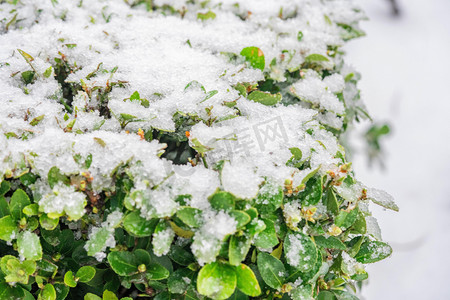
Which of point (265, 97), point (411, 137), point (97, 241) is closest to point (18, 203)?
point (97, 241)

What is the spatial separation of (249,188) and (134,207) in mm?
302

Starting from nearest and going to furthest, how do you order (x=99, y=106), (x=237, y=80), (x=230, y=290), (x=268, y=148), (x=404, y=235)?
1. (x=230, y=290)
2. (x=268, y=148)
3. (x=99, y=106)
4. (x=237, y=80)
5. (x=404, y=235)

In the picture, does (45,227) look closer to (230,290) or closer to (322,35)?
(230,290)

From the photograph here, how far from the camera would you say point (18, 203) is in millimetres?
1089

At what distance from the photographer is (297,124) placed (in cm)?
141

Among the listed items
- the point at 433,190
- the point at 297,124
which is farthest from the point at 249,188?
the point at 433,190

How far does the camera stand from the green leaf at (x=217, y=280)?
996 millimetres

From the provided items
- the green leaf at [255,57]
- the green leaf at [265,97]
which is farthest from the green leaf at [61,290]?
the green leaf at [255,57]

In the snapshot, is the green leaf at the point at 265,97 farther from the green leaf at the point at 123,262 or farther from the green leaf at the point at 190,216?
the green leaf at the point at 123,262

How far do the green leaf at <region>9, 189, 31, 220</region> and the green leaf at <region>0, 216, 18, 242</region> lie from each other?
0.5 inches

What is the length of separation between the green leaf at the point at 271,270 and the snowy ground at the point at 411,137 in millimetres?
3054

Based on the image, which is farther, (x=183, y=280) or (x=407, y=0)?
(x=407, y=0)

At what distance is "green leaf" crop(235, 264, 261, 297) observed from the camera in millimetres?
1017

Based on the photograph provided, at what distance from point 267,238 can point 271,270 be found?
0.11 metres
